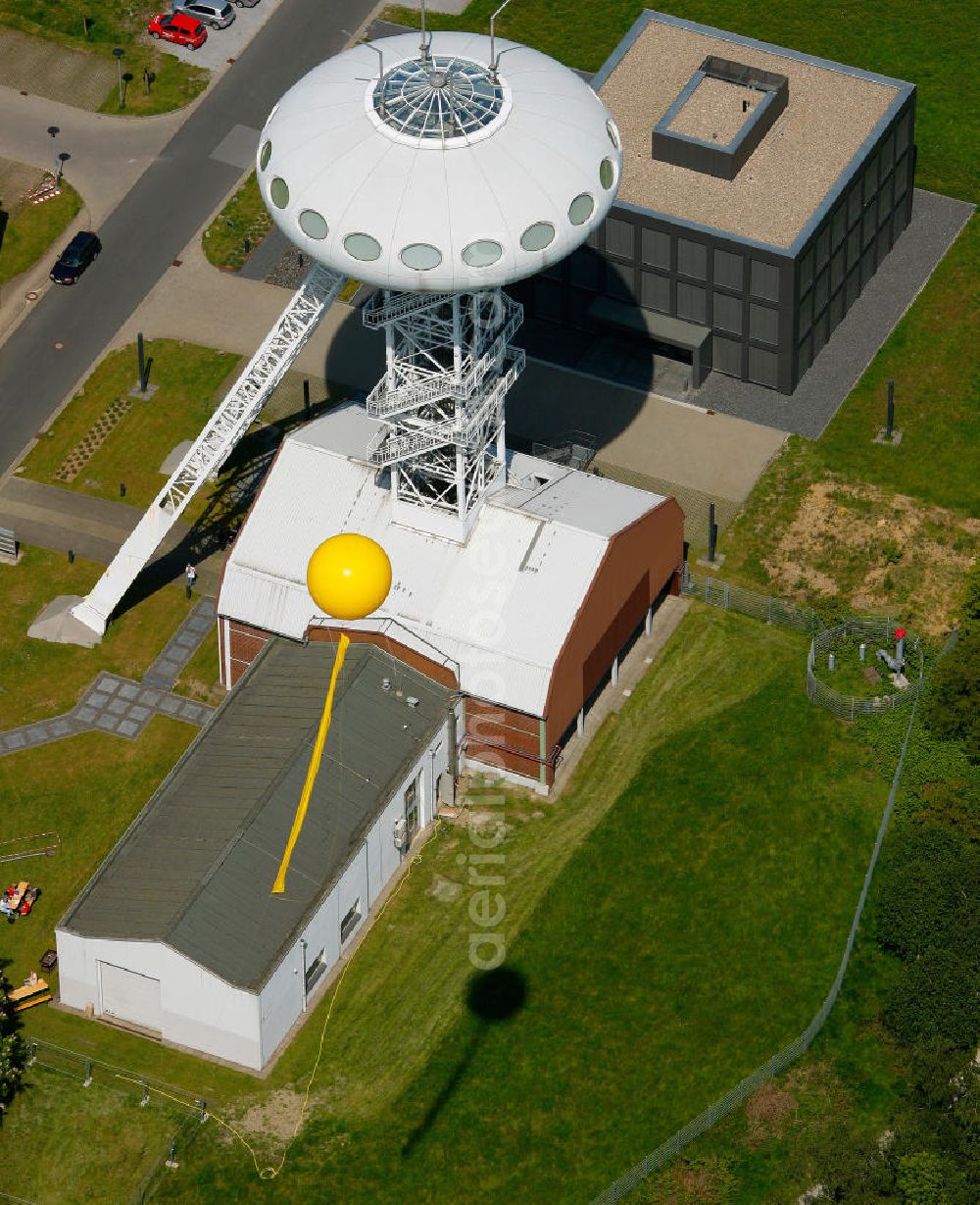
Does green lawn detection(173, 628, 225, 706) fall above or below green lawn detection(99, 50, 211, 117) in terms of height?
below

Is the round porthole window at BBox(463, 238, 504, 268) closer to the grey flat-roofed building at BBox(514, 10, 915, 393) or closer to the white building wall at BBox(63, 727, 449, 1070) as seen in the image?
the white building wall at BBox(63, 727, 449, 1070)

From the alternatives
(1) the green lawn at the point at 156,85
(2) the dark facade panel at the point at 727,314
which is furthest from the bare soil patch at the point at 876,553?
(1) the green lawn at the point at 156,85

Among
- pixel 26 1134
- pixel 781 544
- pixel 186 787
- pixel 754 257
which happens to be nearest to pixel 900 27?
pixel 754 257

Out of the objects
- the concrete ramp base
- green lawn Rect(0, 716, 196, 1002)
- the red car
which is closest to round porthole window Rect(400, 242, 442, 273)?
green lawn Rect(0, 716, 196, 1002)

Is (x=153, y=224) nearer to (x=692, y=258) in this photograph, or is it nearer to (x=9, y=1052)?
(x=692, y=258)

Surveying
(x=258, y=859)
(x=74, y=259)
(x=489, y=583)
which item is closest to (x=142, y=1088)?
(x=258, y=859)

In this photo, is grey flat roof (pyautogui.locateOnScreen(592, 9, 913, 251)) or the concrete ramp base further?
grey flat roof (pyautogui.locateOnScreen(592, 9, 913, 251))

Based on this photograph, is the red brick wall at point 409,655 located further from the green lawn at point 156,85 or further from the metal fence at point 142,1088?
the green lawn at point 156,85

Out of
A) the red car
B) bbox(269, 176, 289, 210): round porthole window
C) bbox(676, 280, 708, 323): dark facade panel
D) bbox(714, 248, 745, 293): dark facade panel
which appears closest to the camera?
bbox(269, 176, 289, 210): round porthole window
